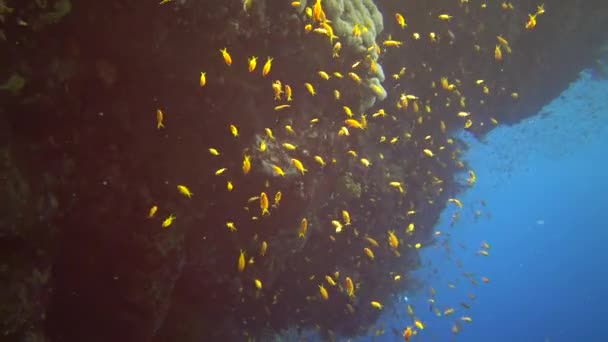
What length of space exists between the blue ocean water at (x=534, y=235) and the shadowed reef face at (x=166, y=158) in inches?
285

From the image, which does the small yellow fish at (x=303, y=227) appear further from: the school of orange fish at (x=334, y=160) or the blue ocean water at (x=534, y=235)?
the blue ocean water at (x=534, y=235)

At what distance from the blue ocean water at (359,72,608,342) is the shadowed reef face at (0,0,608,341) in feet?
23.8

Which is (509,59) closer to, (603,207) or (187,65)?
(187,65)

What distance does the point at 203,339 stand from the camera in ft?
32.1

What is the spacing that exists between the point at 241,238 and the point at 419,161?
752cm

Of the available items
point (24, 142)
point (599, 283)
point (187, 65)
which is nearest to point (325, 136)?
point (187, 65)

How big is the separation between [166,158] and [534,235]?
739ft

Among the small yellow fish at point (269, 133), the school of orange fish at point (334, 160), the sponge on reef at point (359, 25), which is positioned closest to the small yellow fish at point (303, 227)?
the school of orange fish at point (334, 160)

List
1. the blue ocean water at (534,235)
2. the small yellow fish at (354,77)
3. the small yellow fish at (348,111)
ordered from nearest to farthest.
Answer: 1. the small yellow fish at (354,77)
2. the small yellow fish at (348,111)
3. the blue ocean water at (534,235)

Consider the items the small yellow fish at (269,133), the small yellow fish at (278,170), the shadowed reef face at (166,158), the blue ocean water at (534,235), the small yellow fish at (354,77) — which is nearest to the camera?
the shadowed reef face at (166,158)

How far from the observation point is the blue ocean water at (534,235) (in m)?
32.2

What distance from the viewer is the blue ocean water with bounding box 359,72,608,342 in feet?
106

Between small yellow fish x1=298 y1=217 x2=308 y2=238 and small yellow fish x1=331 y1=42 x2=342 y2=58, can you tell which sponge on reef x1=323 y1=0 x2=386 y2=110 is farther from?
small yellow fish x1=298 y1=217 x2=308 y2=238

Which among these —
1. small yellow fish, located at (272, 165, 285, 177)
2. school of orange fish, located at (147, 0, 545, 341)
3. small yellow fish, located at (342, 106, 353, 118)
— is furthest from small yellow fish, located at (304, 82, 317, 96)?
small yellow fish, located at (272, 165, 285, 177)
